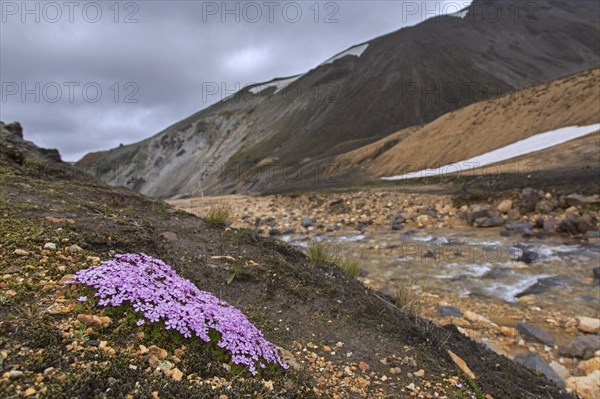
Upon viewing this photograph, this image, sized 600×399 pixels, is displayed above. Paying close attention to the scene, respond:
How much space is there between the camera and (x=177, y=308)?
9.57 feet

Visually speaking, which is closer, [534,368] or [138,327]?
[138,327]

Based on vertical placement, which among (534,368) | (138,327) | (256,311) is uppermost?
(138,327)

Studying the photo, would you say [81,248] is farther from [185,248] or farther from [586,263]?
[586,263]

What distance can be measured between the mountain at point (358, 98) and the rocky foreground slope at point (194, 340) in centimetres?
4083

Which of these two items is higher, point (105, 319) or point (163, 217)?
point (163, 217)

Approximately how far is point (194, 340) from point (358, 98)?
248 feet

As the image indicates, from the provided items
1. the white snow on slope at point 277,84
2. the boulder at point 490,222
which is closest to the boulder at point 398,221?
the boulder at point 490,222

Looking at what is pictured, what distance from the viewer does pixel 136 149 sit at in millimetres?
119750

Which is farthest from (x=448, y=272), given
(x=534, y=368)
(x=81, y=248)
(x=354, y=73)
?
(x=354, y=73)

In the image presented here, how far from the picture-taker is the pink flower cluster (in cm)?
281

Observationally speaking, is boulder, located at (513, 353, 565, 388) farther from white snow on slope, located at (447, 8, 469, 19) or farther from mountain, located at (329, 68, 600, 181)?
white snow on slope, located at (447, 8, 469, 19)

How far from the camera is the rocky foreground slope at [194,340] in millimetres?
2309

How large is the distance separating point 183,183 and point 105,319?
8959cm

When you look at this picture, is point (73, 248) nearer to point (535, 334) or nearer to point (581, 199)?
point (535, 334)
